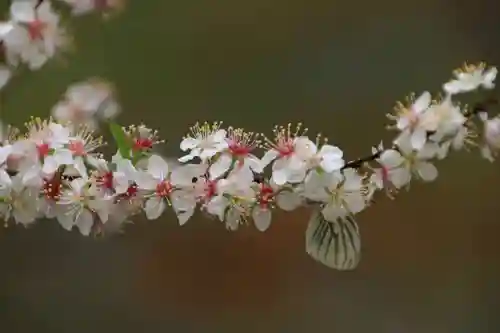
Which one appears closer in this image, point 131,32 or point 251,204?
point 251,204

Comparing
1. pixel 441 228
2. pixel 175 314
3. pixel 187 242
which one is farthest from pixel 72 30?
pixel 441 228

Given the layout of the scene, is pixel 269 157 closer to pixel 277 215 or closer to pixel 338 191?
pixel 338 191

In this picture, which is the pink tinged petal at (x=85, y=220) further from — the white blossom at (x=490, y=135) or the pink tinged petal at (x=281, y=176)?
the white blossom at (x=490, y=135)

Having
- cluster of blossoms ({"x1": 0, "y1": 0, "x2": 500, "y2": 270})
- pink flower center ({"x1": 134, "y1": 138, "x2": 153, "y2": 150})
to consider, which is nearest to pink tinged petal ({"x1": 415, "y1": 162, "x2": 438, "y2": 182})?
cluster of blossoms ({"x1": 0, "y1": 0, "x2": 500, "y2": 270})

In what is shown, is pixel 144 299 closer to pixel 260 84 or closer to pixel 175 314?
pixel 175 314

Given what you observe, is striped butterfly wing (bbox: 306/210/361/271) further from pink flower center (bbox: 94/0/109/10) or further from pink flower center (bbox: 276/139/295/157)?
pink flower center (bbox: 94/0/109/10)

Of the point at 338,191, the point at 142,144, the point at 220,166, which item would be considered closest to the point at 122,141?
the point at 142,144
